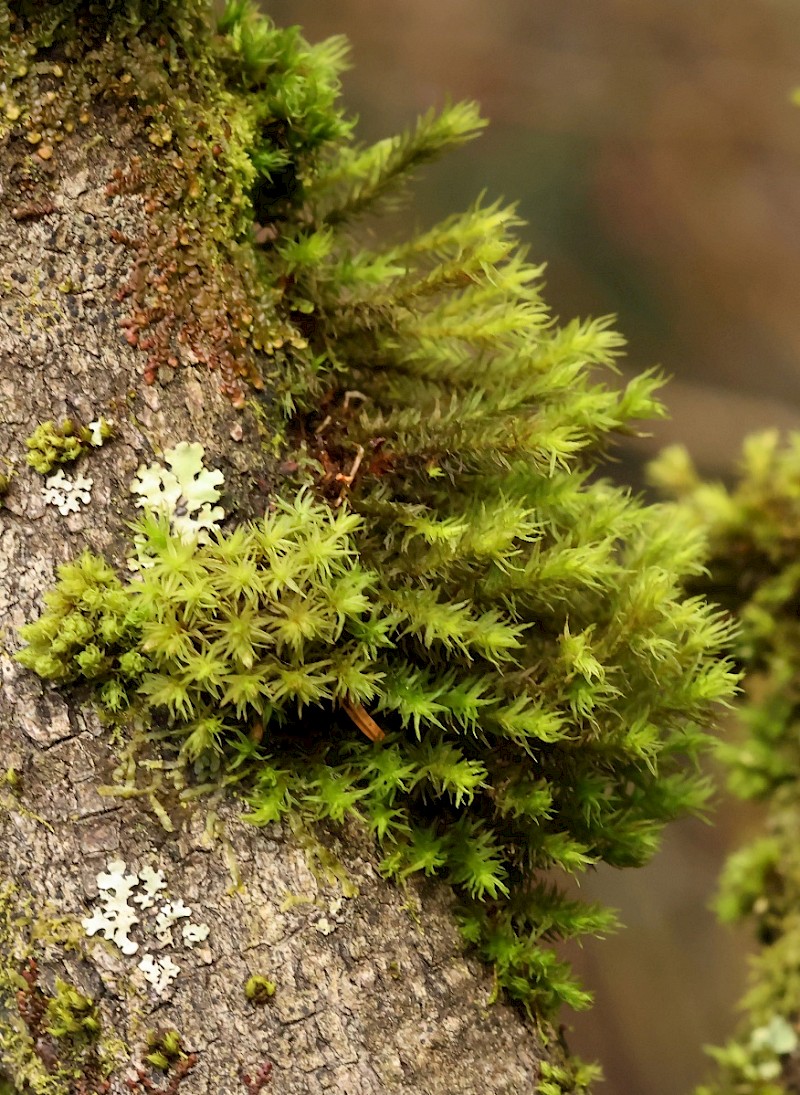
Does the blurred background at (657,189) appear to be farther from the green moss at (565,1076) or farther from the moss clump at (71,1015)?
the moss clump at (71,1015)

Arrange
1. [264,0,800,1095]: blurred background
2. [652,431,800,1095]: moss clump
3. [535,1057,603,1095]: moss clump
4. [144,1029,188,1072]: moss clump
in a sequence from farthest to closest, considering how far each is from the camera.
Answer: [264,0,800,1095]: blurred background, [652,431,800,1095]: moss clump, [535,1057,603,1095]: moss clump, [144,1029,188,1072]: moss clump

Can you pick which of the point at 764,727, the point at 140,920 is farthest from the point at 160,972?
the point at 764,727

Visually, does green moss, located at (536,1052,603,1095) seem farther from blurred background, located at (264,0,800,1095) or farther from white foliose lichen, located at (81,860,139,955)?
blurred background, located at (264,0,800,1095)

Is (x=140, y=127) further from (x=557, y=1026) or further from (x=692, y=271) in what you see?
(x=692, y=271)

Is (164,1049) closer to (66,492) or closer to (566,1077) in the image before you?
(566,1077)

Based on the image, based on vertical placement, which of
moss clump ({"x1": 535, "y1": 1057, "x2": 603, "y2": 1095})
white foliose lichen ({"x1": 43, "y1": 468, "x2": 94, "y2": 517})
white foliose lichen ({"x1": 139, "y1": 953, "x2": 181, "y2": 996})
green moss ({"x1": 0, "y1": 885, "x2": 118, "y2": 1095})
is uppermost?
white foliose lichen ({"x1": 43, "y1": 468, "x2": 94, "y2": 517})

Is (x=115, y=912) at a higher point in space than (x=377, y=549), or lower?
lower

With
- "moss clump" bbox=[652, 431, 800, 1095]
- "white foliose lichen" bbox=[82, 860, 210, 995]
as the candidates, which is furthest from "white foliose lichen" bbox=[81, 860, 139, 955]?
"moss clump" bbox=[652, 431, 800, 1095]

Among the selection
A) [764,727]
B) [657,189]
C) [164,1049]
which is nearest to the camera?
[164,1049]
